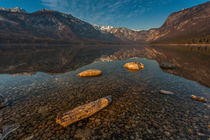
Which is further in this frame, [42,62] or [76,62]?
[76,62]

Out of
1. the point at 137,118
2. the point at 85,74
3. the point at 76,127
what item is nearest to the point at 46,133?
the point at 76,127

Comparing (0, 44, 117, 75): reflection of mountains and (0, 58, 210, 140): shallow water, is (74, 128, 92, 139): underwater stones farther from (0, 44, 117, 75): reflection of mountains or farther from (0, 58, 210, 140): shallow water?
(0, 44, 117, 75): reflection of mountains

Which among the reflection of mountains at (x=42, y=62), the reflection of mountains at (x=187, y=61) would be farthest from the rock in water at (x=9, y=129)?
the reflection of mountains at (x=187, y=61)

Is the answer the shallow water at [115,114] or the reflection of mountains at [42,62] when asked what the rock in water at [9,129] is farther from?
the reflection of mountains at [42,62]

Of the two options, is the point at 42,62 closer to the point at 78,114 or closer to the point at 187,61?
the point at 78,114

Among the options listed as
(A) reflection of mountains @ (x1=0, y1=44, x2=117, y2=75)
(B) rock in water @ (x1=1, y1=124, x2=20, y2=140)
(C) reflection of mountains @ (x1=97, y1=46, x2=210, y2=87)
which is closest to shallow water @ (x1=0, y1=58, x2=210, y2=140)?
(B) rock in water @ (x1=1, y1=124, x2=20, y2=140)

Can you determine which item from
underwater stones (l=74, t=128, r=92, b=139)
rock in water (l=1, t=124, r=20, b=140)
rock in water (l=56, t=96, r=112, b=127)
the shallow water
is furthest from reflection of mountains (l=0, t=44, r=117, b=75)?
underwater stones (l=74, t=128, r=92, b=139)

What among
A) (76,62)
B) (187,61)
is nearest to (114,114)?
(76,62)

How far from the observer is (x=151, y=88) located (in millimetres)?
11266

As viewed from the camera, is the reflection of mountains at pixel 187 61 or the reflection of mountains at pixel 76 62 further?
the reflection of mountains at pixel 76 62

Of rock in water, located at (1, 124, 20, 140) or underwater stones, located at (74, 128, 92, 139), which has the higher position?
rock in water, located at (1, 124, 20, 140)

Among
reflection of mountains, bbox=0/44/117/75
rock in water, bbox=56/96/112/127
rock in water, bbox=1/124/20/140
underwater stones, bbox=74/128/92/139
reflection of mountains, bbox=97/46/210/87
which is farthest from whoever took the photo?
reflection of mountains, bbox=0/44/117/75

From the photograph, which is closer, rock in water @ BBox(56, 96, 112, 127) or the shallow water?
the shallow water

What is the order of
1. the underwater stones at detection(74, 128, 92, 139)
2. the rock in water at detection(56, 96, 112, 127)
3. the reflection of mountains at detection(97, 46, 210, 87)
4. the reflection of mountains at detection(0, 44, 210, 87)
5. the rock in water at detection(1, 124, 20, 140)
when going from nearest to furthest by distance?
the underwater stones at detection(74, 128, 92, 139), the rock in water at detection(1, 124, 20, 140), the rock in water at detection(56, 96, 112, 127), the reflection of mountains at detection(97, 46, 210, 87), the reflection of mountains at detection(0, 44, 210, 87)
